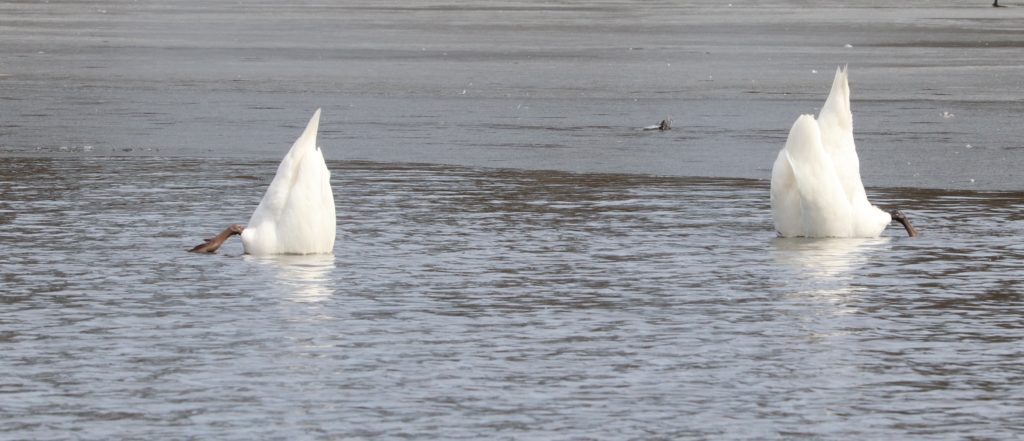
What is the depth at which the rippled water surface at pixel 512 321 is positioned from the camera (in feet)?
28.1

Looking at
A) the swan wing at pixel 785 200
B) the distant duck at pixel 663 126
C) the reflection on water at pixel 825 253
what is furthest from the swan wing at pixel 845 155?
the distant duck at pixel 663 126

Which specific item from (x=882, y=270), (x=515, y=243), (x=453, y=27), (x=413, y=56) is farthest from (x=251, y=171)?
(x=453, y=27)

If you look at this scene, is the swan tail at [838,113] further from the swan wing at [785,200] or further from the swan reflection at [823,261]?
the swan reflection at [823,261]

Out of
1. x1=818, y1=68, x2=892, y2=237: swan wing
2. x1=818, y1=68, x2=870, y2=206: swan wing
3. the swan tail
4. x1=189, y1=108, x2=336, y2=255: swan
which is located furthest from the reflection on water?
x1=189, y1=108, x2=336, y2=255: swan

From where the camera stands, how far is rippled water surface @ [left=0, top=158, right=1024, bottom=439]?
337 inches

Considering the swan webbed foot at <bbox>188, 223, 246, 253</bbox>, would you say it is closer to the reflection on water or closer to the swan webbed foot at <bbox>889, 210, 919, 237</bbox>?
the reflection on water

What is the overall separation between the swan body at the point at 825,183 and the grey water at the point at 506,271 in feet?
0.55

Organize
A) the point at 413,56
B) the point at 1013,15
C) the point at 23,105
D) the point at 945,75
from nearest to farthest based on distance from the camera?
the point at 23,105 < the point at 945,75 < the point at 413,56 < the point at 1013,15

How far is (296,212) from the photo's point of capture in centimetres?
1275

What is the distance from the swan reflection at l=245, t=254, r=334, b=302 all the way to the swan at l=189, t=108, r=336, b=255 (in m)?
0.08

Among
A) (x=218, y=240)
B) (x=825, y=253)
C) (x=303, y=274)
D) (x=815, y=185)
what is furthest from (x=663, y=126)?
(x=303, y=274)

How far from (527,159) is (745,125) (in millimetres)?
4185

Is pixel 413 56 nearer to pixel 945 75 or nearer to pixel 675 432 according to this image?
pixel 945 75

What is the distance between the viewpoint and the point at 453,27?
1887 inches
